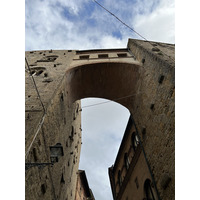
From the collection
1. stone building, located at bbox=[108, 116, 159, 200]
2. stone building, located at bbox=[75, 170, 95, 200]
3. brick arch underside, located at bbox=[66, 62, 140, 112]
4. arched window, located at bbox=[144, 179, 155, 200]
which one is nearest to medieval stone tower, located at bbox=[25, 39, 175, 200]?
brick arch underside, located at bbox=[66, 62, 140, 112]

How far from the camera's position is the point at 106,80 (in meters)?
9.25

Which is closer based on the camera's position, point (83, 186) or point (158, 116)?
point (158, 116)

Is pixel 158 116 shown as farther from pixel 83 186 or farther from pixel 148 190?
pixel 83 186

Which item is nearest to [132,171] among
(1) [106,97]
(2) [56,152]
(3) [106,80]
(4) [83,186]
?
(1) [106,97]

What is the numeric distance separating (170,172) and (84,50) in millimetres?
9803

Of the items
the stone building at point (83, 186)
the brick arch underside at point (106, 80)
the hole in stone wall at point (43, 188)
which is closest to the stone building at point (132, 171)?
the brick arch underside at point (106, 80)

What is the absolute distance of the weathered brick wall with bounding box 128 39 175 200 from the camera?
4242 millimetres

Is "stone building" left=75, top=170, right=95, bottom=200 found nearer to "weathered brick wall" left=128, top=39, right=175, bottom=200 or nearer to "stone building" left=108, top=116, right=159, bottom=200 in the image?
"stone building" left=108, top=116, right=159, bottom=200

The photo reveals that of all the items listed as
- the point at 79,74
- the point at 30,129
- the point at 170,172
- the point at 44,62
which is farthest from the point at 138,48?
the point at 30,129

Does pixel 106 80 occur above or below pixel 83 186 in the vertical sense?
above

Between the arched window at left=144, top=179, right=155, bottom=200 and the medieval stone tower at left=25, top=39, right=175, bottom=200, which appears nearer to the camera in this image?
the medieval stone tower at left=25, top=39, right=175, bottom=200

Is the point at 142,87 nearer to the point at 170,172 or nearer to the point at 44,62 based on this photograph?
the point at 170,172

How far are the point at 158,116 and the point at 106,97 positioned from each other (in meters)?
4.98

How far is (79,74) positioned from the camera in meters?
8.86
